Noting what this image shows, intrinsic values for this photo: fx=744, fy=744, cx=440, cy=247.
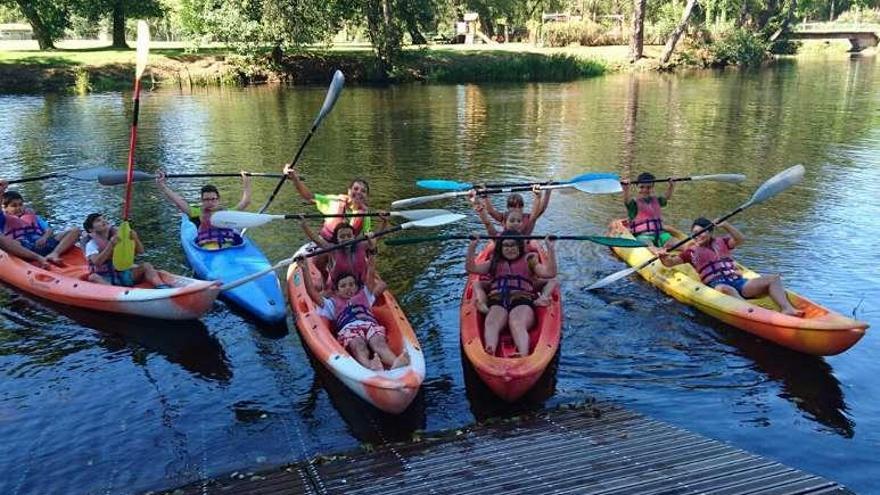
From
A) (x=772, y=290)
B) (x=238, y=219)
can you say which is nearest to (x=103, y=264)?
(x=238, y=219)

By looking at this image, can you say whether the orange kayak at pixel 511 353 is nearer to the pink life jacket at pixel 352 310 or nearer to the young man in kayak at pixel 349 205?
the pink life jacket at pixel 352 310

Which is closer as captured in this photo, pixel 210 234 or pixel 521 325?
pixel 521 325

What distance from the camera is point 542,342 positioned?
19.9 feet

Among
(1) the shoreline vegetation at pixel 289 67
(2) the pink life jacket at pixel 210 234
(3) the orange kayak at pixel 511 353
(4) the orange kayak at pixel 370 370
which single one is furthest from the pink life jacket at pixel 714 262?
(1) the shoreline vegetation at pixel 289 67

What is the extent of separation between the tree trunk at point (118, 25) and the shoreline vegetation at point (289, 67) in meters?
0.89

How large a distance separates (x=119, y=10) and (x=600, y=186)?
99.7ft

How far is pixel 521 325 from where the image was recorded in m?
6.27

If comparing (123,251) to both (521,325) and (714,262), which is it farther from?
(714,262)

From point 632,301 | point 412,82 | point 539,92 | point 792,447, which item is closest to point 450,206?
point 632,301

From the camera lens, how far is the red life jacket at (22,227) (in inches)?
340

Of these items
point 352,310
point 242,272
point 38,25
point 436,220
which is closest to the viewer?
point 352,310

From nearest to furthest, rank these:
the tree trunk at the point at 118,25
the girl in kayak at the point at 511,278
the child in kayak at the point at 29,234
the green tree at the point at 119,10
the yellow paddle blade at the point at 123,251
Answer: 1. the girl in kayak at the point at 511,278
2. the yellow paddle blade at the point at 123,251
3. the child in kayak at the point at 29,234
4. the green tree at the point at 119,10
5. the tree trunk at the point at 118,25

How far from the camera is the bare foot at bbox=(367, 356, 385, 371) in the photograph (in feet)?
18.7

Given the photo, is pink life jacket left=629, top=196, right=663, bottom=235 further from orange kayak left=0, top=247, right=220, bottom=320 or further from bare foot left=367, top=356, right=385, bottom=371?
orange kayak left=0, top=247, right=220, bottom=320
